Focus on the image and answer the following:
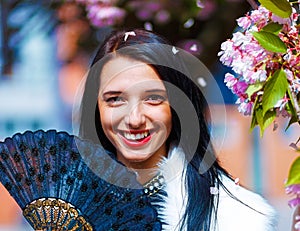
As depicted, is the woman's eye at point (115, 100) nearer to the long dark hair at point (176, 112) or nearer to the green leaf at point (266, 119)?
the long dark hair at point (176, 112)

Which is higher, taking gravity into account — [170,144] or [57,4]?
[57,4]

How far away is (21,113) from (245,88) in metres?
2.83

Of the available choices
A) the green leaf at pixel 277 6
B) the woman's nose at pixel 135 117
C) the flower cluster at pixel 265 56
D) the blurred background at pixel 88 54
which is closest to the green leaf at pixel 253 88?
Result: the flower cluster at pixel 265 56

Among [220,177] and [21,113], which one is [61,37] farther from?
[220,177]

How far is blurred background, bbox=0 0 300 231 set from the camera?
3.18 meters

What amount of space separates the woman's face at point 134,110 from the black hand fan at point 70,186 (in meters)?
0.05

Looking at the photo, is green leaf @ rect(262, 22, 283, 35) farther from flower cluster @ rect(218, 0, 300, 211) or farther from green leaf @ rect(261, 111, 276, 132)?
green leaf @ rect(261, 111, 276, 132)

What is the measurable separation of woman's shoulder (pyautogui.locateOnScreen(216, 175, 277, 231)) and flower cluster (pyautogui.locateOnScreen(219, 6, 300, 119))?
45 centimetres

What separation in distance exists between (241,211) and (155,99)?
30 centimetres

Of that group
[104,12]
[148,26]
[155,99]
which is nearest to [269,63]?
[155,99]

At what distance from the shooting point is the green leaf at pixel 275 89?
125 centimetres

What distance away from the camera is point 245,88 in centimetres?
134

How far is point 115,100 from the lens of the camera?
5.71 feet

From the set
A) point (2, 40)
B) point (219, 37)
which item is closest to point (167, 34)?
point (219, 37)
